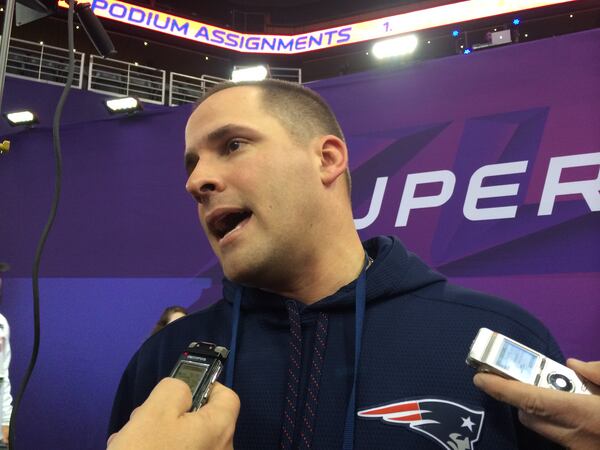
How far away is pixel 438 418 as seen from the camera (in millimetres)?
887

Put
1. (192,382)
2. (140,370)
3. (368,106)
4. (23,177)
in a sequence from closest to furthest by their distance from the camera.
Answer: (192,382) < (140,370) < (368,106) < (23,177)

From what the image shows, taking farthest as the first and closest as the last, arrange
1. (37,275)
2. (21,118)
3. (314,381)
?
(21,118)
(37,275)
(314,381)

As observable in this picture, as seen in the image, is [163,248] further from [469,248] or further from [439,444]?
[439,444]

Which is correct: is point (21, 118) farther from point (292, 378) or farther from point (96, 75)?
point (96, 75)

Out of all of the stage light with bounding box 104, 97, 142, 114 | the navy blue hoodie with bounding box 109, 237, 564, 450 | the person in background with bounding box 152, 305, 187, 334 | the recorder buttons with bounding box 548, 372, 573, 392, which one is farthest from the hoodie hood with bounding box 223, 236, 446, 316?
the stage light with bounding box 104, 97, 142, 114

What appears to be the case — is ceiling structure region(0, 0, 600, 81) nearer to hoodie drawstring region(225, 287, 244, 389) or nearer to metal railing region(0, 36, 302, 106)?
metal railing region(0, 36, 302, 106)

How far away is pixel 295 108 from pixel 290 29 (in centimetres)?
1416

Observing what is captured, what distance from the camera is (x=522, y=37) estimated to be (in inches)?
513

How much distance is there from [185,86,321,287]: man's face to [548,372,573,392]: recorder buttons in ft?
1.71

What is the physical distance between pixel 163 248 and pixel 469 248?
2314mm

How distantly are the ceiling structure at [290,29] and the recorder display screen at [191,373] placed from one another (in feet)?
39.1

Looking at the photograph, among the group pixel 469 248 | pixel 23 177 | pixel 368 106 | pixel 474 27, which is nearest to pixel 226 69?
pixel 474 27

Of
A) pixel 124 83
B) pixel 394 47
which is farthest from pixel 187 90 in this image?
pixel 394 47

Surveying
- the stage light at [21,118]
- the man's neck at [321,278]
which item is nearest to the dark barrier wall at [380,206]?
the stage light at [21,118]
